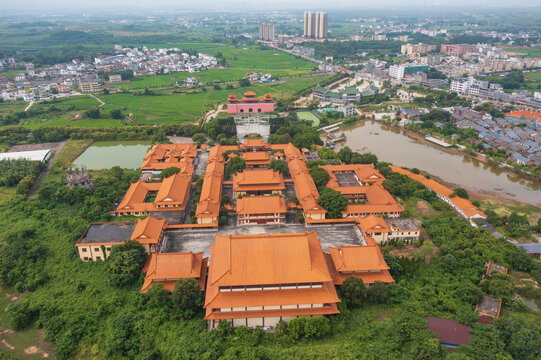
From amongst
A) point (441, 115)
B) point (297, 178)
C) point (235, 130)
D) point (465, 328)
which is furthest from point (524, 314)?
point (441, 115)

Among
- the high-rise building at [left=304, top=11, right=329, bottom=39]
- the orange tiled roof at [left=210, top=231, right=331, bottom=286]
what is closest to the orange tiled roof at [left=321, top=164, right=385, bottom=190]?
the orange tiled roof at [left=210, top=231, right=331, bottom=286]

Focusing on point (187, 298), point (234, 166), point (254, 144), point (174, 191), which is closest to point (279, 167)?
point (234, 166)

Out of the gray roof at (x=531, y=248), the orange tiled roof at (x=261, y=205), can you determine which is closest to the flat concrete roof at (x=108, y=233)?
the orange tiled roof at (x=261, y=205)

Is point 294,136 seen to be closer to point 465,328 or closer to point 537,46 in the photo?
point 465,328

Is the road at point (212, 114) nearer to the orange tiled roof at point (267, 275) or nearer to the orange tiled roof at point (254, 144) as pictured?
the orange tiled roof at point (254, 144)

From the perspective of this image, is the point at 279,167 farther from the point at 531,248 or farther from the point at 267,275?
the point at 531,248

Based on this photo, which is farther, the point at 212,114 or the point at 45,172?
the point at 212,114

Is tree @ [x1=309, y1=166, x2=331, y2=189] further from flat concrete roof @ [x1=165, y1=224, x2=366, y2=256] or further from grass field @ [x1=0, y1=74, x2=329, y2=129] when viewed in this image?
grass field @ [x1=0, y1=74, x2=329, y2=129]
